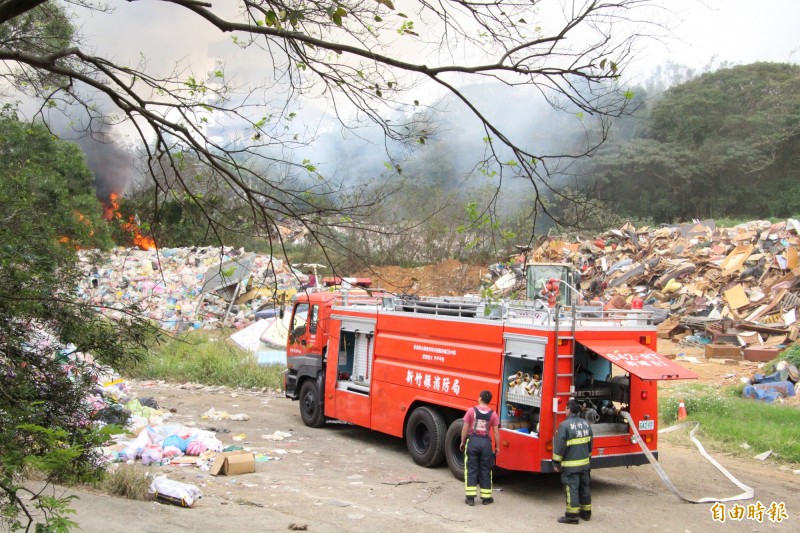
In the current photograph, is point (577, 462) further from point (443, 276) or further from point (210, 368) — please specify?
point (443, 276)

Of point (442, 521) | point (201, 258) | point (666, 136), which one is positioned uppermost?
point (666, 136)

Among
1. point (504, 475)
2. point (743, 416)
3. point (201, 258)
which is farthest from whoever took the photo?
point (201, 258)

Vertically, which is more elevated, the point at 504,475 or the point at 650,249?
the point at 650,249

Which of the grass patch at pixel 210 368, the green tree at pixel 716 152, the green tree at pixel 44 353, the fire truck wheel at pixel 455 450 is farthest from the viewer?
the green tree at pixel 716 152

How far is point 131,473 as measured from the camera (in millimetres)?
7742

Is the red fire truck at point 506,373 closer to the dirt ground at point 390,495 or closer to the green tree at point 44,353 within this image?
the dirt ground at point 390,495

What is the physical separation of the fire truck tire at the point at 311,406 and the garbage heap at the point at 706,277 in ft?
34.5

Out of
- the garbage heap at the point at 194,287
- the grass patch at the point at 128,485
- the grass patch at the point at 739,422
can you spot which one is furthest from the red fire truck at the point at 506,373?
the garbage heap at the point at 194,287

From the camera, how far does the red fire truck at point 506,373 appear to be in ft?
25.8

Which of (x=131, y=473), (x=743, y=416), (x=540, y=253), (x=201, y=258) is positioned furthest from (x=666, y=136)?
(x=131, y=473)

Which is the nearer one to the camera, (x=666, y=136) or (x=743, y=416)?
(x=743, y=416)

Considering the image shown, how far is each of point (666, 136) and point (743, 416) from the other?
3018 centimetres

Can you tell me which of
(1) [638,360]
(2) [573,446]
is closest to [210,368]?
(2) [573,446]

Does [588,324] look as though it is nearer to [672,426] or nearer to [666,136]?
[672,426]
